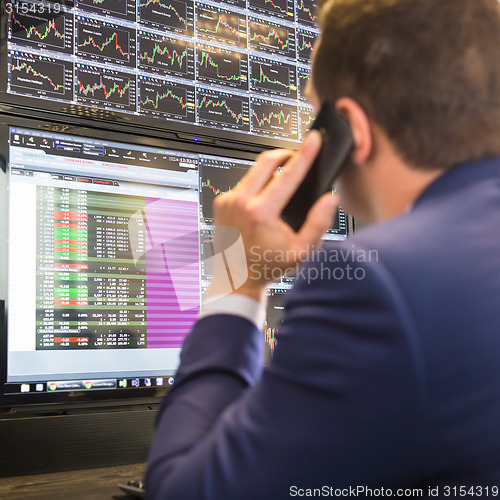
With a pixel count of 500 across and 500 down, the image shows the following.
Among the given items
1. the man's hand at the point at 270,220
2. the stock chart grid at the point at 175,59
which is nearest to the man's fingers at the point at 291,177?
the man's hand at the point at 270,220

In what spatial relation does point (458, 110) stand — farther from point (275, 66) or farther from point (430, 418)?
point (275, 66)

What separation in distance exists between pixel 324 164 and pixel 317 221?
75 millimetres

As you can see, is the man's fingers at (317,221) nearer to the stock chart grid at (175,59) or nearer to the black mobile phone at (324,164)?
the black mobile phone at (324,164)

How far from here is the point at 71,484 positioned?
3.70ft

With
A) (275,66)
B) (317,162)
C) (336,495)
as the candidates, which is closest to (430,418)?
(336,495)

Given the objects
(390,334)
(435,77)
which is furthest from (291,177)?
(390,334)

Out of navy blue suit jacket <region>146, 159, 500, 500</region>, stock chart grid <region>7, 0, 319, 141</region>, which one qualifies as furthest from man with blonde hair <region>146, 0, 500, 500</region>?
stock chart grid <region>7, 0, 319, 141</region>

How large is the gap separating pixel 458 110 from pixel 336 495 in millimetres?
393

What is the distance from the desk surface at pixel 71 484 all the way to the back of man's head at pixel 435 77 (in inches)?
32.0

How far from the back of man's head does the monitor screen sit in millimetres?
838

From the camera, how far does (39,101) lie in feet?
4.32

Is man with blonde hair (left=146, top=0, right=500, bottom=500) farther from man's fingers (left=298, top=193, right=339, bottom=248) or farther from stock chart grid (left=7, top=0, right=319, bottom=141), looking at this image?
stock chart grid (left=7, top=0, right=319, bottom=141)

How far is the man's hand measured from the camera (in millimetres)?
692

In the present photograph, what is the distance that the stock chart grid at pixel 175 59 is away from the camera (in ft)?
4.40
